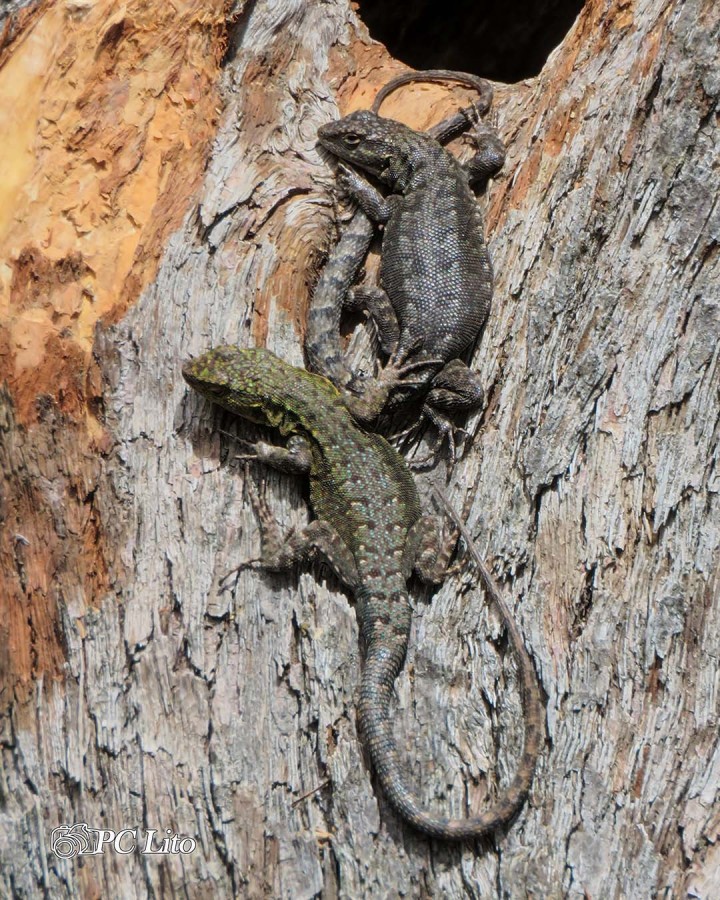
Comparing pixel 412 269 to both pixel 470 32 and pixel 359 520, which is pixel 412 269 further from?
pixel 470 32

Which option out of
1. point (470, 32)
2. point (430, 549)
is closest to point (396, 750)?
point (430, 549)

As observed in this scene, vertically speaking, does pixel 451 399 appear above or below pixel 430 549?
above

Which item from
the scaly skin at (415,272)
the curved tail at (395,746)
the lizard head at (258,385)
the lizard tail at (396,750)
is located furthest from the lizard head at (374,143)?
the lizard tail at (396,750)

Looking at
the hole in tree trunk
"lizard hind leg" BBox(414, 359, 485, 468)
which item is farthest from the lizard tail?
the hole in tree trunk

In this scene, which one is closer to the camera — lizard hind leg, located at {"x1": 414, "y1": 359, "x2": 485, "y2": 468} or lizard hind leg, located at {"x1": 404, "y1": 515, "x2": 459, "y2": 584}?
lizard hind leg, located at {"x1": 404, "y1": 515, "x2": 459, "y2": 584}

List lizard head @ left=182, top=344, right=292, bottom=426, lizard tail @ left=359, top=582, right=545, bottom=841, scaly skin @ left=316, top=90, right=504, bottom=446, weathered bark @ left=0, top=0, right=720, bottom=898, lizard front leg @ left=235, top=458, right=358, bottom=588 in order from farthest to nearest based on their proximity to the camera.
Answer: scaly skin @ left=316, top=90, right=504, bottom=446 < lizard head @ left=182, top=344, right=292, bottom=426 < lizard front leg @ left=235, top=458, right=358, bottom=588 < weathered bark @ left=0, top=0, right=720, bottom=898 < lizard tail @ left=359, top=582, right=545, bottom=841
